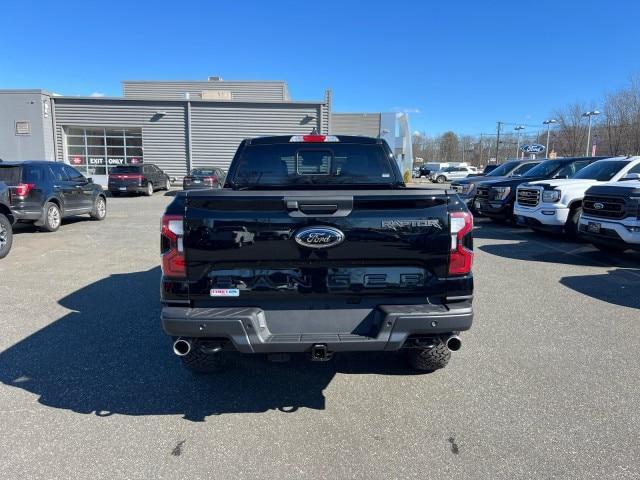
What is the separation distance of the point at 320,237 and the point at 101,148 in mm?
31133

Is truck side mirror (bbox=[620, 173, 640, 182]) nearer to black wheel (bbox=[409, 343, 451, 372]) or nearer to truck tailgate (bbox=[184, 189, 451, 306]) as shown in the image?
black wheel (bbox=[409, 343, 451, 372])

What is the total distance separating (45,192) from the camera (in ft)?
35.6

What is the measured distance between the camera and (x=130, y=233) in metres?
11.5

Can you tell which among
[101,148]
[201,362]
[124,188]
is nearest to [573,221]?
[201,362]

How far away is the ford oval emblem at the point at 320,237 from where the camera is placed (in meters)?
2.87

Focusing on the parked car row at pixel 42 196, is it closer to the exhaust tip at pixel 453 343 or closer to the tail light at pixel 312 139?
the tail light at pixel 312 139

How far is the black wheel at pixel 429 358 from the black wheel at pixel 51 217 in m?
10.1

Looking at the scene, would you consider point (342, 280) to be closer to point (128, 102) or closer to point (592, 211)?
point (592, 211)

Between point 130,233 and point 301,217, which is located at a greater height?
point 301,217

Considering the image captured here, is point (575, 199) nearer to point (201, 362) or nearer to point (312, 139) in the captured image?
point (312, 139)

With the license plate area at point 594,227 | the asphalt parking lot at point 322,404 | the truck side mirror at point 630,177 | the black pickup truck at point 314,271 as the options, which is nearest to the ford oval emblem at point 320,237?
the black pickup truck at point 314,271

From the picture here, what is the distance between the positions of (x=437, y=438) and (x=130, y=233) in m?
10.2

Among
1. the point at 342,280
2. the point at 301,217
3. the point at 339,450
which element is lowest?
the point at 339,450

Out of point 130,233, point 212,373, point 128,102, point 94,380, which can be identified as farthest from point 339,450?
point 128,102
